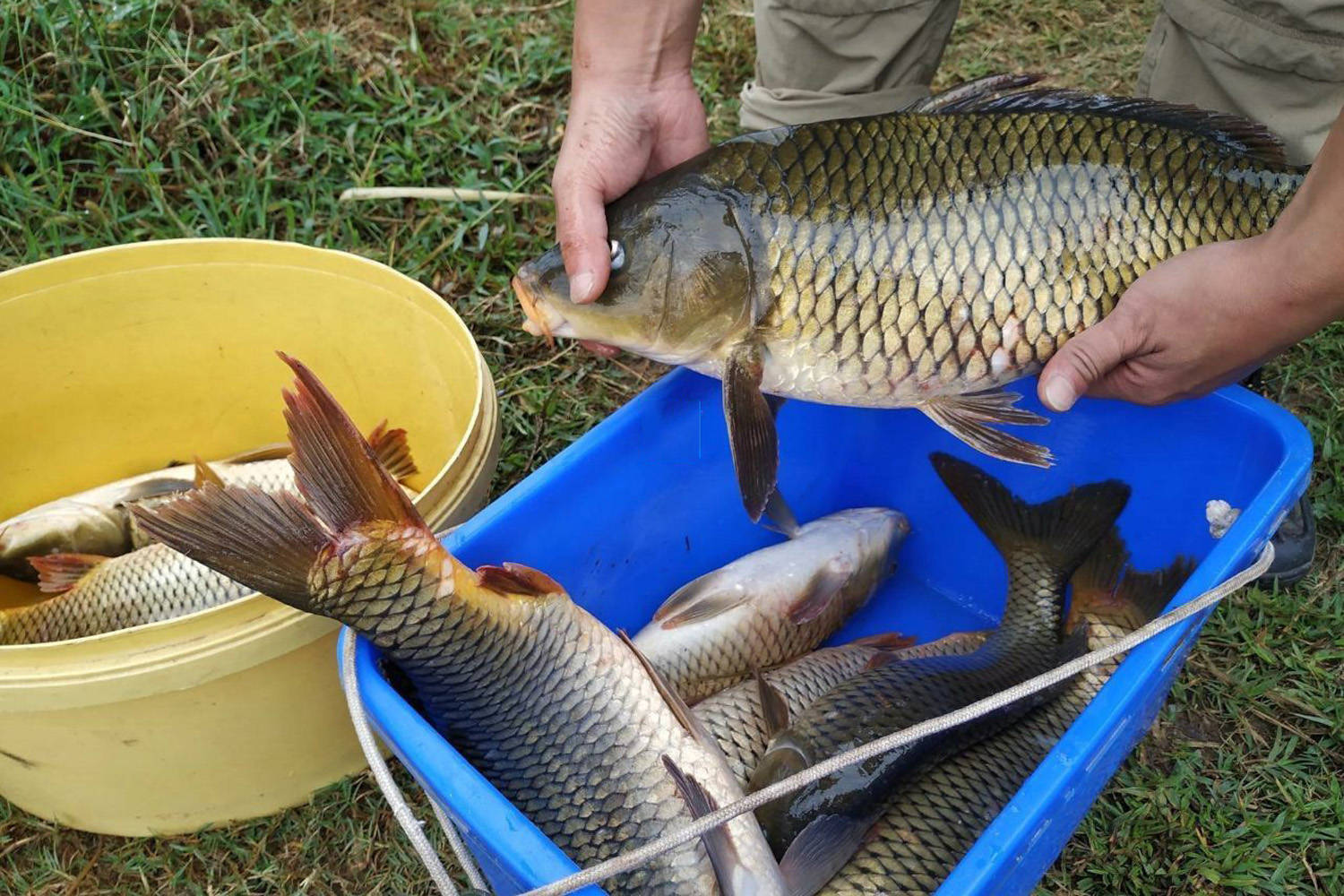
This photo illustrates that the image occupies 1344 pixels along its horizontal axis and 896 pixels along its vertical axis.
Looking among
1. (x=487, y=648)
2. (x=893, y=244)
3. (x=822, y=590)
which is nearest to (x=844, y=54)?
(x=893, y=244)

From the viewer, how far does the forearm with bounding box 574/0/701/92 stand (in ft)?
6.20

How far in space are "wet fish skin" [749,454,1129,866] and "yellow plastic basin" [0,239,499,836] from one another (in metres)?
0.66

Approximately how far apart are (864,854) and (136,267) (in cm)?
177

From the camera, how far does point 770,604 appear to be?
A: 2.09m

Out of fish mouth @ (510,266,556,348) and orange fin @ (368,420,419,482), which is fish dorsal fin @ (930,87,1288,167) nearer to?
fish mouth @ (510,266,556,348)

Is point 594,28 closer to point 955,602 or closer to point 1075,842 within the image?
point 955,602

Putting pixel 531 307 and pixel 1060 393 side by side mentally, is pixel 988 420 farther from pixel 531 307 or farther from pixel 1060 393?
pixel 531 307

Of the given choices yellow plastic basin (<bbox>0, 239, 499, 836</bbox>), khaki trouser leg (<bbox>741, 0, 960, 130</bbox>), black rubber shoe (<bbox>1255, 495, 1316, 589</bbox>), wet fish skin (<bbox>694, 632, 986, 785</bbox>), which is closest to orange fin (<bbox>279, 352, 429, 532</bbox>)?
yellow plastic basin (<bbox>0, 239, 499, 836</bbox>)

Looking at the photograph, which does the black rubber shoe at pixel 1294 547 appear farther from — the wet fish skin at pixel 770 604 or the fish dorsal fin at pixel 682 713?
the fish dorsal fin at pixel 682 713

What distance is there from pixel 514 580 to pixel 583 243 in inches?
18.3

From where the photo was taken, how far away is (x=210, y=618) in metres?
1.64

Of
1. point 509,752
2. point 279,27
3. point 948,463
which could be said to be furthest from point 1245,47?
point 279,27

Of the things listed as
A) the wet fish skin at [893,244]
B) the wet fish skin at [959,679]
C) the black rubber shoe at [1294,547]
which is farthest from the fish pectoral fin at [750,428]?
the black rubber shoe at [1294,547]

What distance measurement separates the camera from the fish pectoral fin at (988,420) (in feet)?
5.59
